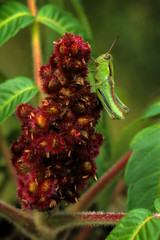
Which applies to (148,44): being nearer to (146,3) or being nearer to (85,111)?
(146,3)

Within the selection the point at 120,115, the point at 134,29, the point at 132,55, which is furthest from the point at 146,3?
the point at 120,115

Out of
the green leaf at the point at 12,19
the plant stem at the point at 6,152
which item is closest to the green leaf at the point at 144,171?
the green leaf at the point at 12,19

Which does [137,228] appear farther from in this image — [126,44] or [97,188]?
[126,44]

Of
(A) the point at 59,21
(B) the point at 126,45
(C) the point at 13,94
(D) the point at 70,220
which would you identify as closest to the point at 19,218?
(D) the point at 70,220

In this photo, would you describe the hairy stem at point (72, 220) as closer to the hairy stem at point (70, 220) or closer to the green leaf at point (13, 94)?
the hairy stem at point (70, 220)

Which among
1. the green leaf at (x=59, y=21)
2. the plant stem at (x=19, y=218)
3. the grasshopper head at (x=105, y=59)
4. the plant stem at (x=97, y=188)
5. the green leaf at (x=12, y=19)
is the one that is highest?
the green leaf at (x=12, y=19)

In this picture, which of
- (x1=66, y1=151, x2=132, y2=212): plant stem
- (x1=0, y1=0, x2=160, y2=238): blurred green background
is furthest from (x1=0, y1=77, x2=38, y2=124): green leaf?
(x1=0, y1=0, x2=160, y2=238): blurred green background
